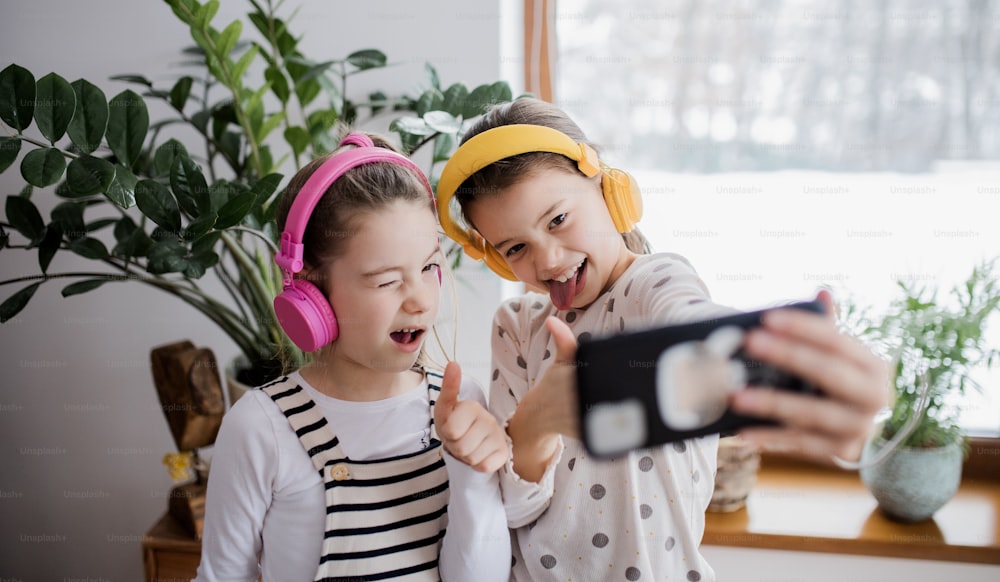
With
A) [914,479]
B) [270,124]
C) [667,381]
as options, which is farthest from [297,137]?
[914,479]

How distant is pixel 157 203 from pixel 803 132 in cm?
146

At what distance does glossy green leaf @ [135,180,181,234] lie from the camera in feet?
3.54

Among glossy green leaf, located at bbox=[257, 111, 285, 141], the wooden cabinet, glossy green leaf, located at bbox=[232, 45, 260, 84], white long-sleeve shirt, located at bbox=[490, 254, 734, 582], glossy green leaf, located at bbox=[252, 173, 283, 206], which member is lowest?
the wooden cabinet

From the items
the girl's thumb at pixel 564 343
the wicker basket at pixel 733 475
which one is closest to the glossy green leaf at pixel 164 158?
the girl's thumb at pixel 564 343

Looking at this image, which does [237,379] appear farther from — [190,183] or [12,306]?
[190,183]

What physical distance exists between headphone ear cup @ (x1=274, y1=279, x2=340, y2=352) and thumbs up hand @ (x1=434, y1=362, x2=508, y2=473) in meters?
0.18

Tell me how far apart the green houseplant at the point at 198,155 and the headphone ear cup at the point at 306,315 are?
0.69 feet

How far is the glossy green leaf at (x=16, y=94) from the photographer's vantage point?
106 cm

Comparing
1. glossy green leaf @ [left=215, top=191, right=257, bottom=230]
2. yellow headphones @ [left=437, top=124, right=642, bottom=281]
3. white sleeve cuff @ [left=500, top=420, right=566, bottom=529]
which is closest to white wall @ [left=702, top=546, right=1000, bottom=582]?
white sleeve cuff @ [left=500, top=420, right=566, bottom=529]

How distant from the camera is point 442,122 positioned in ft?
4.07

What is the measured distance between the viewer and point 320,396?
964mm

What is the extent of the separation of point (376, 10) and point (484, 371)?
2.82 feet

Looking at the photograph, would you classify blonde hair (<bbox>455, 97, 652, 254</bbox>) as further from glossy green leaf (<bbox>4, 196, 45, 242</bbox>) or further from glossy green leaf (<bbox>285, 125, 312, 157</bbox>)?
glossy green leaf (<bbox>4, 196, 45, 242</bbox>)

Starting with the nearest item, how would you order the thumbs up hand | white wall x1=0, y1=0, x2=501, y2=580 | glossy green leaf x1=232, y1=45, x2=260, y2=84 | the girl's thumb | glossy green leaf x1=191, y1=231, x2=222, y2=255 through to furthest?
1. the girl's thumb
2. the thumbs up hand
3. glossy green leaf x1=191, y1=231, x2=222, y2=255
4. glossy green leaf x1=232, y1=45, x2=260, y2=84
5. white wall x1=0, y1=0, x2=501, y2=580
